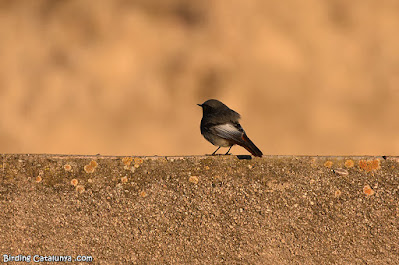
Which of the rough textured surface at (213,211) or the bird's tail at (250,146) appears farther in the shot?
the bird's tail at (250,146)

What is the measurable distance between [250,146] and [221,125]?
0.54 m

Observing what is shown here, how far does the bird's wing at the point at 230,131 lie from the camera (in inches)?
155

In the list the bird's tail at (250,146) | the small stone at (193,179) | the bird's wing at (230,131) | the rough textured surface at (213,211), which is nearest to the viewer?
the rough textured surface at (213,211)

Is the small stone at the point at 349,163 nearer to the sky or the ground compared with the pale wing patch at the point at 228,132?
nearer to the ground

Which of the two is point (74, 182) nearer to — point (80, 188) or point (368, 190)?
point (80, 188)

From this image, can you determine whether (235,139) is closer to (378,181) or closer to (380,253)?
(378,181)

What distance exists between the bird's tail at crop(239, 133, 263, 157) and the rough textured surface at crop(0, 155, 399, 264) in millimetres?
91

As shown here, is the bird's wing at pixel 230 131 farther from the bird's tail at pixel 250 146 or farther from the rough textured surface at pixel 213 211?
the rough textured surface at pixel 213 211

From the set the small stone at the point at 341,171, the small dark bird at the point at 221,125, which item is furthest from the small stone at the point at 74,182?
the small stone at the point at 341,171

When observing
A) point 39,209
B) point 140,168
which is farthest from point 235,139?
point 39,209

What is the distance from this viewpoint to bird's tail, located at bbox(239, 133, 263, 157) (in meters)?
3.57

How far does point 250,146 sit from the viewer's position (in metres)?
3.69

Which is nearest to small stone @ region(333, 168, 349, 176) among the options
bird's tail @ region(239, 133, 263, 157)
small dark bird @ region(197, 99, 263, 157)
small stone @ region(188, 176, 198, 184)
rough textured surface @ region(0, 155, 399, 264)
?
rough textured surface @ region(0, 155, 399, 264)

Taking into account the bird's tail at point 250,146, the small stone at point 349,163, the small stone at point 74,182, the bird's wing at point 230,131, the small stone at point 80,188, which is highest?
the bird's wing at point 230,131
